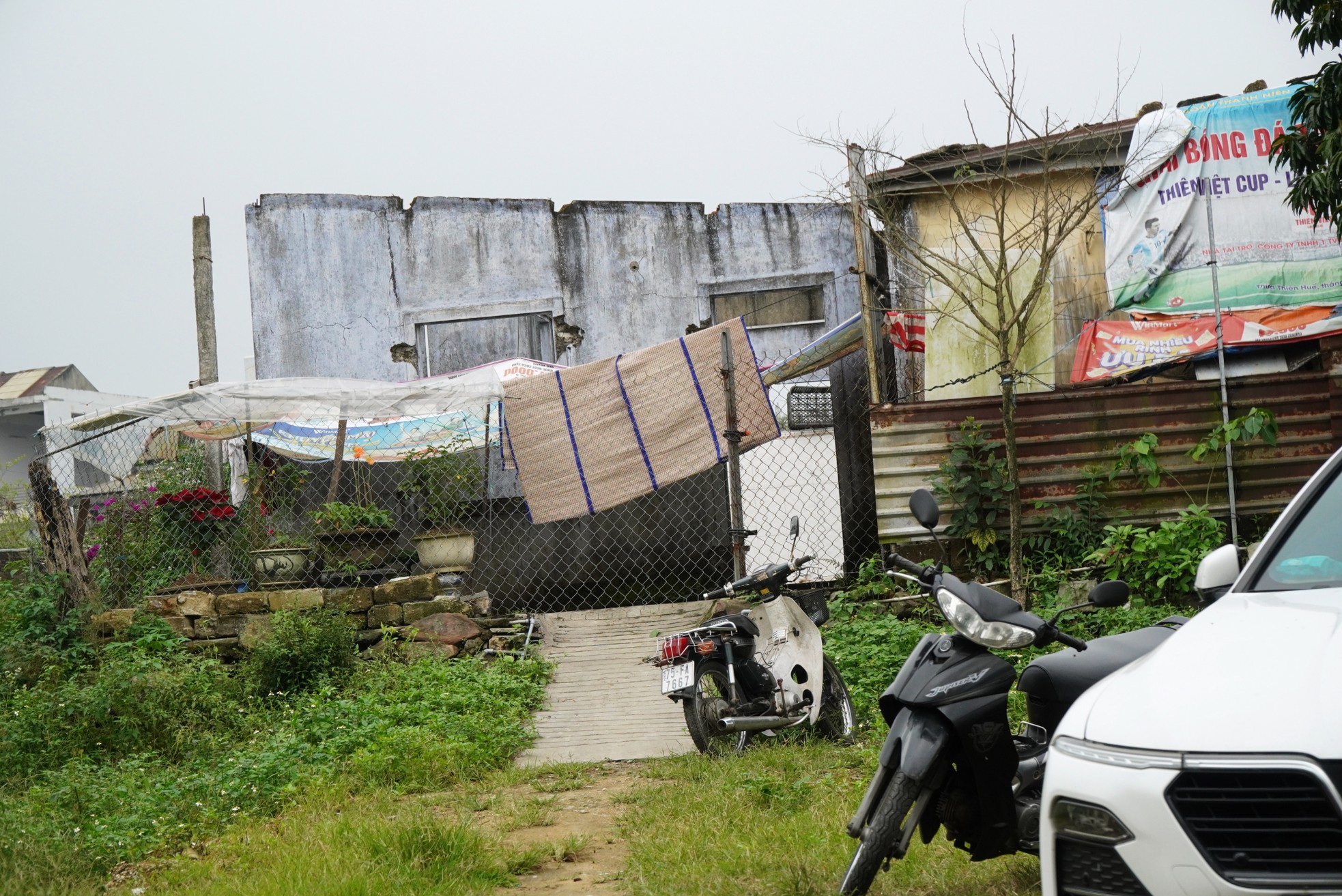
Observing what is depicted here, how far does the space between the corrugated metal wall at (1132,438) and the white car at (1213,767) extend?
6.04m

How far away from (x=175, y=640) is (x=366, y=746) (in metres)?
2.80

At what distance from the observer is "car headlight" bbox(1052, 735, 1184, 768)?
212 cm

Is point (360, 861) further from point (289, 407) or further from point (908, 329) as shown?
point (908, 329)

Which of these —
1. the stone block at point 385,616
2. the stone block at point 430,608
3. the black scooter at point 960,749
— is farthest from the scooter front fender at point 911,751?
the stone block at point 385,616

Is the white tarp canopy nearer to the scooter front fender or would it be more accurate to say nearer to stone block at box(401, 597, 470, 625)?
stone block at box(401, 597, 470, 625)

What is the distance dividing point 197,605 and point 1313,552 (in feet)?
24.7

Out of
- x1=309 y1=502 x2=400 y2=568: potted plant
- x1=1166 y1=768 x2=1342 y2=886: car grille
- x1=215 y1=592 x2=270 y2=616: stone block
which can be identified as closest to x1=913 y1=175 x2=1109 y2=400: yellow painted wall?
x1=309 y1=502 x2=400 y2=568: potted plant

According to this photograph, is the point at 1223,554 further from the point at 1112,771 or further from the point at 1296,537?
the point at 1112,771

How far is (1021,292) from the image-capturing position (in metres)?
10.6

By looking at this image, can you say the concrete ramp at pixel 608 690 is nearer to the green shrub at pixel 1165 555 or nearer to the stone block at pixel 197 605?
the stone block at pixel 197 605

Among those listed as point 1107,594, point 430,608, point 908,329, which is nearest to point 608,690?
point 430,608

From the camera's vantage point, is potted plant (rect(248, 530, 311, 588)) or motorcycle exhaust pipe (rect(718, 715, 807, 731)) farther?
potted plant (rect(248, 530, 311, 588))

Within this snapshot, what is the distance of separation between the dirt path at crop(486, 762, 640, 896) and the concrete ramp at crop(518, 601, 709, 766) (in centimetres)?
42

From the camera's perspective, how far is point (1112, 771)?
2205mm
